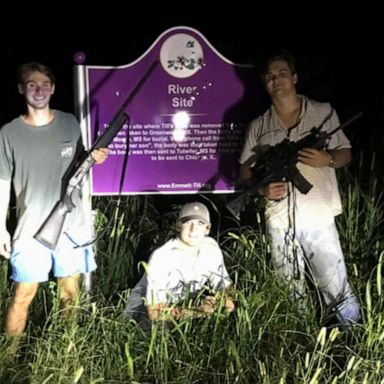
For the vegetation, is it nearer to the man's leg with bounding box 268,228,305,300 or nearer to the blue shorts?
the man's leg with bounding box 268,228,305,300

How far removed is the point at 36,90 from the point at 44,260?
96cm

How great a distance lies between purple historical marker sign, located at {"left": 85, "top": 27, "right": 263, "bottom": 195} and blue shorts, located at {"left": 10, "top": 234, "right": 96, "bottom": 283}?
739 mm

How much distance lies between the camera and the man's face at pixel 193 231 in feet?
16.1

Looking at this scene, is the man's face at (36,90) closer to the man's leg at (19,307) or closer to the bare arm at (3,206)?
the bare arm at (3,206)

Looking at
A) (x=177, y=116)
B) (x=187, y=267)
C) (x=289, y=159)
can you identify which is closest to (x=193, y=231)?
(x=187, y=267)

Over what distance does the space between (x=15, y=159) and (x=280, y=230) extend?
5.23 ft

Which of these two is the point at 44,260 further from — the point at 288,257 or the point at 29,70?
the point at 288,257

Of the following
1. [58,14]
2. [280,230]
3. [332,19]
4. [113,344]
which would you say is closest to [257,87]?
[280,230]

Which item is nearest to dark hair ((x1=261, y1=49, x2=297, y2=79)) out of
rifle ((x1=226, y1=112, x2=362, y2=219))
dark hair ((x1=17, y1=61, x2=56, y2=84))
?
rifle ((x1=226, y1=112, x2=362, y2=219))

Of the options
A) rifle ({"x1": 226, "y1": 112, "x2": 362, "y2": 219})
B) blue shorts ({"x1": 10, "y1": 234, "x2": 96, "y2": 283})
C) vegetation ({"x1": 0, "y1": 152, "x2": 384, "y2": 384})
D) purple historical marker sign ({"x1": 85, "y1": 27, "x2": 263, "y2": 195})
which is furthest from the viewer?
purple historical marker sign ({"x1": 85, "y1": 27, "x2": 263, "y2": 195})

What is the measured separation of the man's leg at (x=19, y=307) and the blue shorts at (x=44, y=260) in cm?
5

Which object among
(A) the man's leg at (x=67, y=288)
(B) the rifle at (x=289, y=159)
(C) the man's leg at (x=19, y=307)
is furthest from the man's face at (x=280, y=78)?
(C) the man's leg at (x=19, y=307)

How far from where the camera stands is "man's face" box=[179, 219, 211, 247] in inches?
193

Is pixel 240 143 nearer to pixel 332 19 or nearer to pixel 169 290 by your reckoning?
pixel 169 290
